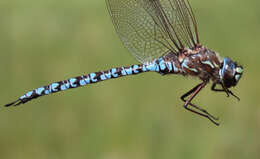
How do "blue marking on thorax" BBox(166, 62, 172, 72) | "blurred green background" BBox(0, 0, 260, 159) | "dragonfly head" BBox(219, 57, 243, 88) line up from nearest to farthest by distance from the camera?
"dragonfly head" BBox(219, 57, 243, 88), "blue marking on thorax" BBox(166, 62, 172, 72), "blurred green background" BBox(0, 0, 260, 159)

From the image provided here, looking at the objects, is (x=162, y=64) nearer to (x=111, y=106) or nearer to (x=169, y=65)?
(x=169, y=65)

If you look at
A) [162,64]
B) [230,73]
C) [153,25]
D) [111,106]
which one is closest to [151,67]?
[162,64]

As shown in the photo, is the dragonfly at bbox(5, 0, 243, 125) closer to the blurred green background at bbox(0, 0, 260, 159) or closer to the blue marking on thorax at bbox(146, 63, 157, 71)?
the blue marking on thorax at bbox(146, 63, 157, 71)

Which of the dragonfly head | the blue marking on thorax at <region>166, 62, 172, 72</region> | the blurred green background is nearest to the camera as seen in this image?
the dragonfly head

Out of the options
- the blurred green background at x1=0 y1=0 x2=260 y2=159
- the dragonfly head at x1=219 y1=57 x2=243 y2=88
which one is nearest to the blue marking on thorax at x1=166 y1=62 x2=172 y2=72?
the dragonfly head at x1=219 y1=57 x2=243 y2=88

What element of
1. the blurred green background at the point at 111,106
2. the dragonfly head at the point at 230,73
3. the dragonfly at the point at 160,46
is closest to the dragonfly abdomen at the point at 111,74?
the dragonfly at the point at 160,46

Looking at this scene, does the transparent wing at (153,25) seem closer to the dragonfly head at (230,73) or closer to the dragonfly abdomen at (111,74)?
the dragonfly abdomen at (111,74)
